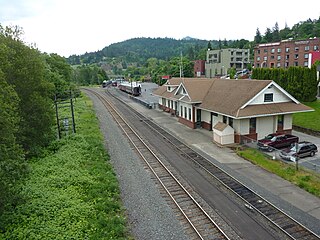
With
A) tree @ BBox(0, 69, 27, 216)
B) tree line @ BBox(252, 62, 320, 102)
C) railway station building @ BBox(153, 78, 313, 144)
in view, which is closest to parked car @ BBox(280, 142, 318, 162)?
railway station building @ BBox(153, 78, 313, 144)

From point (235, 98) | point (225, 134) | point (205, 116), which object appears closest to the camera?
Result: point (225, 134)

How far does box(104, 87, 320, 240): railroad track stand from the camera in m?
12.7

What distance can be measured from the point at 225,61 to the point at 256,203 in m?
95.5

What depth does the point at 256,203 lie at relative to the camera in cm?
1554

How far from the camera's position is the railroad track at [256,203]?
12703 millimetres

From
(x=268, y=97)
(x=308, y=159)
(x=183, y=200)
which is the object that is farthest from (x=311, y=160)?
(x=183, y=200)

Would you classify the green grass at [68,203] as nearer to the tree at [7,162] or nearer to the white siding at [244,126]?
the tree at [7,162]

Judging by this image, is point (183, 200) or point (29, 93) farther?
point (29, 93)

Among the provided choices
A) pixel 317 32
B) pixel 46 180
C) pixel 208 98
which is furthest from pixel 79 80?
pixel 46 180

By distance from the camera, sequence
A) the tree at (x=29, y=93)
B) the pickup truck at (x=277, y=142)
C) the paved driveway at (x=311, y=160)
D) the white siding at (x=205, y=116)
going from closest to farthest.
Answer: the paved driveway at (x=311, y=160), the tree at (x=29, y=93), the pickup truck at (x=277, y=142), the white siding at (x=205, y=116)

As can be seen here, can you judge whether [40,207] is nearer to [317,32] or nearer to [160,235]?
[160,235]

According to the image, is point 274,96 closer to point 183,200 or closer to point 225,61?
point 183,200

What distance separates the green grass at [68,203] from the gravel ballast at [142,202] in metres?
0.57

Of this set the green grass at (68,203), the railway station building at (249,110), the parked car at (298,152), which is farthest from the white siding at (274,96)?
the green grass at (68,203)
